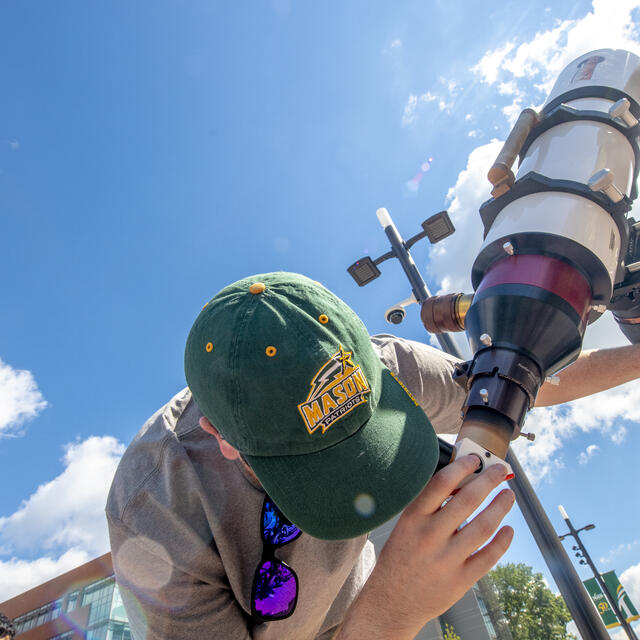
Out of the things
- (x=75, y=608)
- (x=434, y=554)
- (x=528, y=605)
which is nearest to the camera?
(x=434, y=554)

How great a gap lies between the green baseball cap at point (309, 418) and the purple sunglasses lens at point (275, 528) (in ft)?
1.65

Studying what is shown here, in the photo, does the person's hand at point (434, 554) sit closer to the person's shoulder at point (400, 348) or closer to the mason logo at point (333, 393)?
the mason logo at point (333, 393)

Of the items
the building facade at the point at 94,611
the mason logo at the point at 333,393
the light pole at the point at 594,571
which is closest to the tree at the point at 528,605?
the building facade at the point at 94,611

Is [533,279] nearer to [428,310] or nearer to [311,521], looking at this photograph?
[428,310]

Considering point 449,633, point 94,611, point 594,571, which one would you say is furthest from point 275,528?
point 94,611

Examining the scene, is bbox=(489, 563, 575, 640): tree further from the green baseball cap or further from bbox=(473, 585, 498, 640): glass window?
the green baseball cap

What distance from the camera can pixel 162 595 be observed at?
150 centimetres

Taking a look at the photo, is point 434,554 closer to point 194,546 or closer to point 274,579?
point 274,579

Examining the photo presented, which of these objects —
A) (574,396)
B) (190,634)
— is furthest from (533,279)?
(190,634)

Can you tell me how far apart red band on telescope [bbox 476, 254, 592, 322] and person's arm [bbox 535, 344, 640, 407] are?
326mm

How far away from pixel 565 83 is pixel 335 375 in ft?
7.25

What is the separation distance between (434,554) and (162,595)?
1.02 meters

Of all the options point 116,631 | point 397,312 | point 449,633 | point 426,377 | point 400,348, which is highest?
point 116,631

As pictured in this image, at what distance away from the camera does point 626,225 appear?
70.3 inches
